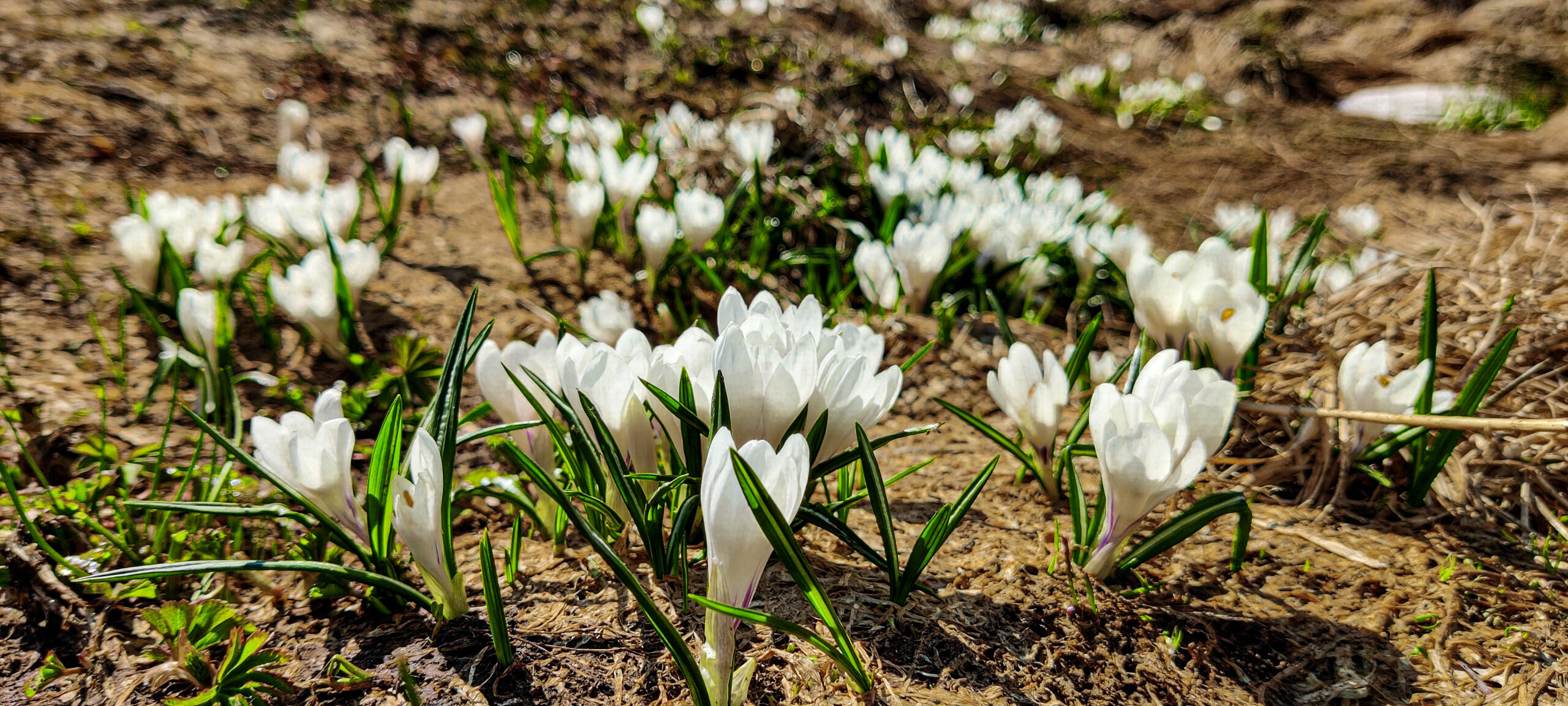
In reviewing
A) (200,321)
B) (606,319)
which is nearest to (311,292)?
(200,321)

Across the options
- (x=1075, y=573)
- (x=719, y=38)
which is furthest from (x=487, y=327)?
(x=719, y=38)

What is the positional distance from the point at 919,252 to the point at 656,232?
28.7 inches

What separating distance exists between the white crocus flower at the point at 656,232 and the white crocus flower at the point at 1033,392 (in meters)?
1.12

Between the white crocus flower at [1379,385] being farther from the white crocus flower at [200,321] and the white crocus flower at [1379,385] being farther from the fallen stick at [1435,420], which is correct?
the white crocus flower at [200,321]

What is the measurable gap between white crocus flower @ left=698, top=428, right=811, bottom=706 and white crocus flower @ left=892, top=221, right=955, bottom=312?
1.35m

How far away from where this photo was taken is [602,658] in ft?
3.49

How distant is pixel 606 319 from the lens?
1.73m

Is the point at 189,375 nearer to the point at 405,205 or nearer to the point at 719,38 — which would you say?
the point at 405,205

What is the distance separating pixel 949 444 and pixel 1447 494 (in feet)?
3.04

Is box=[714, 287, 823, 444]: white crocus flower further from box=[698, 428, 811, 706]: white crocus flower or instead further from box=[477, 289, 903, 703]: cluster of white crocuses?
box=[698, 428, 811, 706]: white crocus flower

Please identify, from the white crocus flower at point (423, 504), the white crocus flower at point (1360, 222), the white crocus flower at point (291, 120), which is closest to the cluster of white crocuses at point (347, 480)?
the white crocus flower at point (423, 504)

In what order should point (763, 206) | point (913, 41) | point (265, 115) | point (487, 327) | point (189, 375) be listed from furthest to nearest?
point (913, 41) < point (265, 115) < point (763, 206) < point (189, 375) < point (487, 327)

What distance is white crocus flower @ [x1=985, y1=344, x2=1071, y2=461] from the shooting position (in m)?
1.37

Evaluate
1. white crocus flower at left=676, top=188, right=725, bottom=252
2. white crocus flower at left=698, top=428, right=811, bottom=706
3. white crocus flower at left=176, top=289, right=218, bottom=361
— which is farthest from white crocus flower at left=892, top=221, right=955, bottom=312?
white crocus flower at left=176, top=289, right=218, bottom=361
